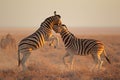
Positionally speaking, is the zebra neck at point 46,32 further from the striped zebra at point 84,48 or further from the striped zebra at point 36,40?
the striped zebra at point 84,48

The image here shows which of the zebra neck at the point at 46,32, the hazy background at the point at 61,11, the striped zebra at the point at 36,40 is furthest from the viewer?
the hazy background at the point at 61,11

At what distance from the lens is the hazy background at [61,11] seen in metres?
11.1

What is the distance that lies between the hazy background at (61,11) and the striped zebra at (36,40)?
132 inches

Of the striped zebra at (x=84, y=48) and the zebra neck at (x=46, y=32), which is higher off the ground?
the zebra neck at (x=46, y=32)

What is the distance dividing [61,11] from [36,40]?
15.7 feet

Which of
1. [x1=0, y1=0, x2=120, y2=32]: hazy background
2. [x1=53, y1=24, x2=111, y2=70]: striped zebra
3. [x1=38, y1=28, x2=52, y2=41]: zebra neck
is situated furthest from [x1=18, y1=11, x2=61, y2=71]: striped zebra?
[x1=0, y1=0, x2=120, y2=32]: hazy background

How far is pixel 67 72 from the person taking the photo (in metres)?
6.68

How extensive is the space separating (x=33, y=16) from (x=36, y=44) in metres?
5.55

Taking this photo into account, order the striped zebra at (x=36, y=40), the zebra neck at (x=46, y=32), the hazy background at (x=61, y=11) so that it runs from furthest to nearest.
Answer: the hazy background at (x=61, y=11)
the zebra neck at (x=46, y=32)
the striped zebra at (x=36, y=40)

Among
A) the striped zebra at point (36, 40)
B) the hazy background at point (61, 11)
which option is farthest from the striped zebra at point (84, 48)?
the hazy background at point (61, 11)

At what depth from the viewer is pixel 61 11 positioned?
11367 millimetres

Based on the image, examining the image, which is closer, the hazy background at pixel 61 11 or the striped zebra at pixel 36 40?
the striped zebra at pixel 36 40

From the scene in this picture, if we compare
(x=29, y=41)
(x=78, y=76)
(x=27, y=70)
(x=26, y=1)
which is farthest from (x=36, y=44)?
(x=26, y=1)

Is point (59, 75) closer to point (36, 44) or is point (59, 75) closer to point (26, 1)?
point (36, 44)
